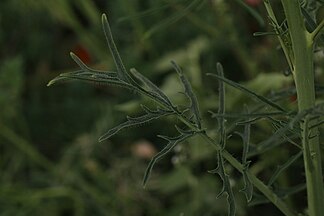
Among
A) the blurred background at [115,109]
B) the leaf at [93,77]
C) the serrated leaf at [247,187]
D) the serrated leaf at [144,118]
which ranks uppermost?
the leaf at [93,77]

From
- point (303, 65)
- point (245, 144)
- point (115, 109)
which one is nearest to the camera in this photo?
point (303, 65)

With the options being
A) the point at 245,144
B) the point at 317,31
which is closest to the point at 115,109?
the point at 245,144

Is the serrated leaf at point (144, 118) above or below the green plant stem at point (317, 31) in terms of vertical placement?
below

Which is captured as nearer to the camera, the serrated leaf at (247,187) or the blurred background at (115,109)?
the serrated leaf at (247,187)

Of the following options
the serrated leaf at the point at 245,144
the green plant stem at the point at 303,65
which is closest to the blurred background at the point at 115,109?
the serrated leaf at the point at 245,144

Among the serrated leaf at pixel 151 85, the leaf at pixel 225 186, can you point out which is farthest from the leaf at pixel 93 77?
the leaf at pixel 225 186

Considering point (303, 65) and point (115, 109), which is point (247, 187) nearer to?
point (303, 65)

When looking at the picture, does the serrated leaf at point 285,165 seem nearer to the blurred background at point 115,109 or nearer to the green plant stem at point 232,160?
the green plant stem at point 232,160

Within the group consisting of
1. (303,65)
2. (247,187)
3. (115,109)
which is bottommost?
(115,109)

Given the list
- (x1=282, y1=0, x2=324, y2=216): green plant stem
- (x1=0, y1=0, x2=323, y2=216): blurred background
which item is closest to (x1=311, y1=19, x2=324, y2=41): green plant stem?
(x1=282, y1=0, x2=324, y2=216): green plant stem
